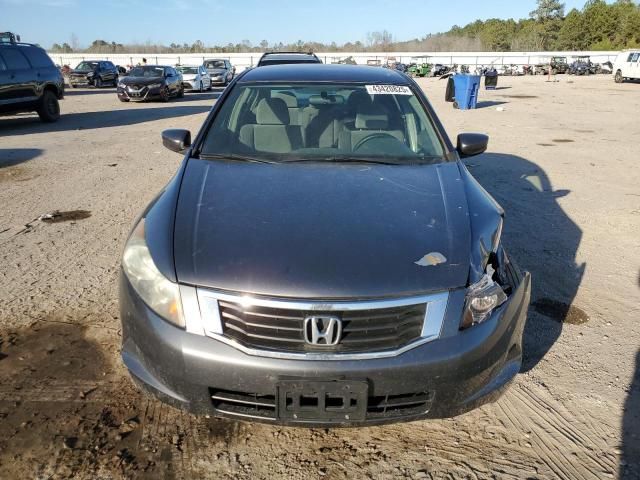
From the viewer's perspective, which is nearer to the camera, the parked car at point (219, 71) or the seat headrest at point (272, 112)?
the seat headrest at point (272, 112)

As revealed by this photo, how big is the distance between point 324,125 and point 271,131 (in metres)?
0.36

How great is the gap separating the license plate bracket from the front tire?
13.7m

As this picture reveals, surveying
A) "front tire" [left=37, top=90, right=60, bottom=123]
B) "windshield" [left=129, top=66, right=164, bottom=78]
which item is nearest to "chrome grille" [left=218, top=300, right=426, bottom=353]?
"front tire" [left=37, top=90, right=60, bottom=123]

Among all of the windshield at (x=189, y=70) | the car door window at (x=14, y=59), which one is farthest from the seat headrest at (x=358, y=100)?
the windshield at (x=189, y=70)

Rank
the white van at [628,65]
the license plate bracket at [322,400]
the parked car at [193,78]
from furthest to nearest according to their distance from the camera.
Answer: the white van at [628,65], the parked car at [193,78], the license plate bracket at [322,400]

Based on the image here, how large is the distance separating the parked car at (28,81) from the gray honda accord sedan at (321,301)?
11722 mm

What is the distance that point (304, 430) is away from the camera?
8.04ft

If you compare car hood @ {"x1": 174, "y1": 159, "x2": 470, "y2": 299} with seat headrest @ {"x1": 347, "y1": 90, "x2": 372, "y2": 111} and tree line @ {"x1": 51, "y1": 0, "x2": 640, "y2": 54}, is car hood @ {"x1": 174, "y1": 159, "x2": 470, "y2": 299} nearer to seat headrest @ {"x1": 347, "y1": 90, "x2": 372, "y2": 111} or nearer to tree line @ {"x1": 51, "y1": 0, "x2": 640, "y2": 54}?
seat headrest @ {"x1": 347, "y1": 90, "x2": 372, "y2": 111}

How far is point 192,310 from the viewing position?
2.01m

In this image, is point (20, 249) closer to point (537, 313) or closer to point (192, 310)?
point (192, 310)

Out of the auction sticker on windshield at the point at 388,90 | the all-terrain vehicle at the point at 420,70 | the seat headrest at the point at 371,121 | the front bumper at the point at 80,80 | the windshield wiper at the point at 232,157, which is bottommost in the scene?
the all-terrain vehicle at the point at 420,70

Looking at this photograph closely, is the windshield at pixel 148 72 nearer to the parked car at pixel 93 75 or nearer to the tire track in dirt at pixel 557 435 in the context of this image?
the parked car at pixel 93 75

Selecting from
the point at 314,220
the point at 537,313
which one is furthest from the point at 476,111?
the point at 314,220

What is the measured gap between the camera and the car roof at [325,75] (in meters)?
3.75
